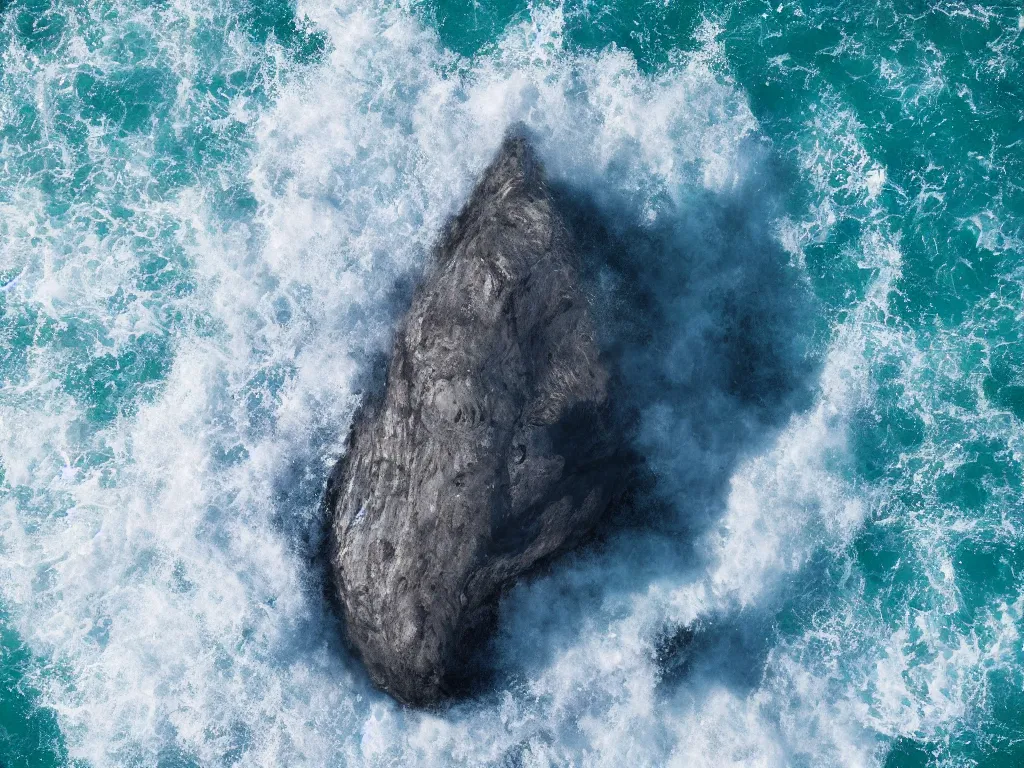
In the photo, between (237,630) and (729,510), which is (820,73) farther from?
(237,630)

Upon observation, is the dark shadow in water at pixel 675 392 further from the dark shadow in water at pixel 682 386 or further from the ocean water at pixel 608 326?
the ocean water at pixel 608 326

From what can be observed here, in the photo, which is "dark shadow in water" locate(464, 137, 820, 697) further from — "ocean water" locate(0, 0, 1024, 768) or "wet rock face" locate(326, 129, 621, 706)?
"wet rock face" locate(326, 129, 621, 706)

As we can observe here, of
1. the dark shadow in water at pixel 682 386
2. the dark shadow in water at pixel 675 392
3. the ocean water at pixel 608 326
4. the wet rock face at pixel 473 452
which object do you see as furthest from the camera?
the dark shadow in water at pixel 682 386

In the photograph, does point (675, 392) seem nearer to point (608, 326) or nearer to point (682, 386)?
point (682, 386)

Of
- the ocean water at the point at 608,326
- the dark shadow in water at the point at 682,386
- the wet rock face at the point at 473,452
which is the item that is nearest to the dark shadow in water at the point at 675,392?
the dark shadow in water at the point at 682,386

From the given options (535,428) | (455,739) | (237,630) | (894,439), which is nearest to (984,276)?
(894,439)
